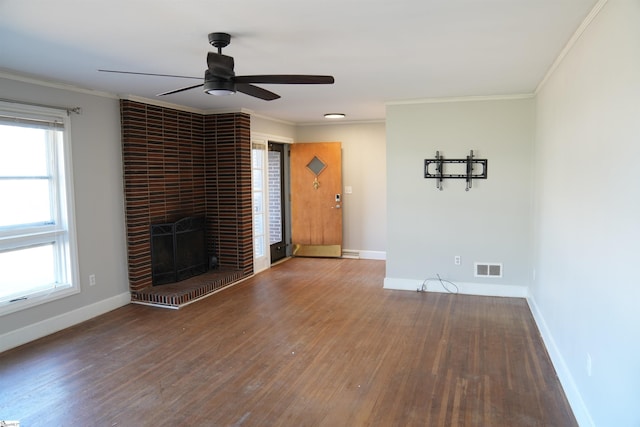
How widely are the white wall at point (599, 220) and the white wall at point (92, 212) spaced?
4510 mm

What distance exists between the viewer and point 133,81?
4.11 m

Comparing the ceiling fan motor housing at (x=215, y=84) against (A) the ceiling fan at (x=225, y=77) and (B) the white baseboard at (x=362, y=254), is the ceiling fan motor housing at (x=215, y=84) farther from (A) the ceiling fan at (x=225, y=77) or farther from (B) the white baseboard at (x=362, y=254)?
(B) the white baseboard at (x=362, y=254)

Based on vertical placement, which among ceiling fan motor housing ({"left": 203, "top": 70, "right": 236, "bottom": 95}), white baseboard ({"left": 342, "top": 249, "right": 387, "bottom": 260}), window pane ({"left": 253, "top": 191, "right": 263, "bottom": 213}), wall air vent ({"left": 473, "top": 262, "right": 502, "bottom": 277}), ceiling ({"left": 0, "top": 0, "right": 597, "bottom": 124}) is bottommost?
white baseboard ({"left": 342, "top": 249, "right": 387, "bottom": 260})

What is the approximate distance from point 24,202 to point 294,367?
9.76ft

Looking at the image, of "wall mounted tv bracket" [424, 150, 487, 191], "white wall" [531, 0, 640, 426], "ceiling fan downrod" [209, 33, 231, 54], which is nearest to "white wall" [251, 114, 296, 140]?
"wall mounted tv bracket" [424, 150, 487, 191]

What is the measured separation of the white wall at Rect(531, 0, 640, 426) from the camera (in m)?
1.84

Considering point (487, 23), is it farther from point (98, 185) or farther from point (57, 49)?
point (98, 185)

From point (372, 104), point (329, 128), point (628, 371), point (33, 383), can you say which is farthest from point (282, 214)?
point (628, 371)

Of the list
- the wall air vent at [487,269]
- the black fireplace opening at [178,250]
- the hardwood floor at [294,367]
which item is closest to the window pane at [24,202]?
the hardwood floor at [294,367]

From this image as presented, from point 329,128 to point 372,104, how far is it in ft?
6.78

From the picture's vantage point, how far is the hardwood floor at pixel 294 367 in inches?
107

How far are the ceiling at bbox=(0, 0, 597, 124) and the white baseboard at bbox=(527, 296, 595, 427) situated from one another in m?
2.30

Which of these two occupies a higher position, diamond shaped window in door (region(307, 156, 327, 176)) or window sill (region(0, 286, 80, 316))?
diamond shaped window in door (region(307, 156, 327, 176))

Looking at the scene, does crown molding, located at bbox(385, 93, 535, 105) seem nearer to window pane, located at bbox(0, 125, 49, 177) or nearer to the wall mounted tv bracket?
the wall mounted tv bracket
